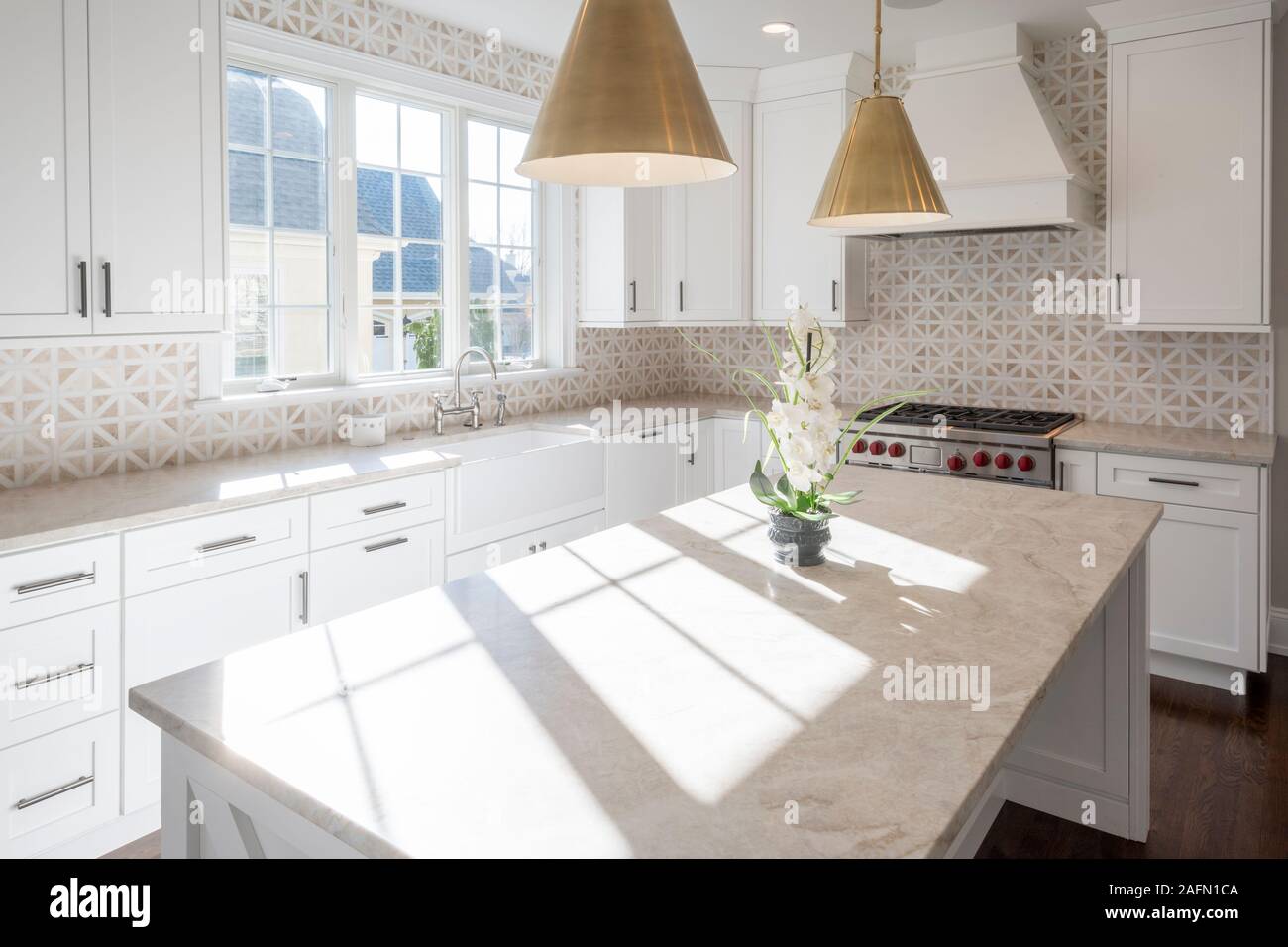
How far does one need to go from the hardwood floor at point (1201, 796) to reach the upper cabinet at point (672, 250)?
2.72m

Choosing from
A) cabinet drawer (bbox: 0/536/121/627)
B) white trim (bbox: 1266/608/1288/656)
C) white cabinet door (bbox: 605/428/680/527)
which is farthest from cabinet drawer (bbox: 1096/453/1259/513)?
cabinet drawer (bbox: 0/536/121/627)

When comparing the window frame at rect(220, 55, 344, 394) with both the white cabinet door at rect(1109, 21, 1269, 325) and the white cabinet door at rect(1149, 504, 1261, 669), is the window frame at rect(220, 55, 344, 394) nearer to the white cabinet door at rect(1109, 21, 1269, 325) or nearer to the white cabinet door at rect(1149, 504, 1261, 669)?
the white cabinet door at rect(1109, 21, 1269, 325)

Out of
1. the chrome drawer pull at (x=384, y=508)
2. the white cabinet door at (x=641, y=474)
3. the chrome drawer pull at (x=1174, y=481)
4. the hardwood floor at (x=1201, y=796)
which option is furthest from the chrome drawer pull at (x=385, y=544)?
the chrome drawer pull at (x=1174, y=481)

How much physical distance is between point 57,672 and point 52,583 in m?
0.23

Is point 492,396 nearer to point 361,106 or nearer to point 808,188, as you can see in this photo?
point 361,106

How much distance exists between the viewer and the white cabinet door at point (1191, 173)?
3.37 metres

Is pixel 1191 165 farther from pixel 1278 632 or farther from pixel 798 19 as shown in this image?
pixel 1278 632

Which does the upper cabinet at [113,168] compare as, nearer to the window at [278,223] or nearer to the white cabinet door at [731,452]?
the window at [278,223]

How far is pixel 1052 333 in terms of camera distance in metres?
4.23

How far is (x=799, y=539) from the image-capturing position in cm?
185

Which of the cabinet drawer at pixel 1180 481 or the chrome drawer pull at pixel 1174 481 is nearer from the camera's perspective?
the cabinet drawer at pixel 1180 481

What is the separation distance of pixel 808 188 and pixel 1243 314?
1987mm
